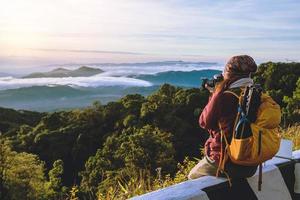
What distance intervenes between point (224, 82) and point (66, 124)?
5836 cm

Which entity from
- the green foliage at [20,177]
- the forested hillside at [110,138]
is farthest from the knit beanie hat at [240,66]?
the green foliage at [20,177]

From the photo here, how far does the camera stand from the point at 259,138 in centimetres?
379

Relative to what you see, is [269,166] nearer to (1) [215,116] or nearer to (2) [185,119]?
(1) [215,116]

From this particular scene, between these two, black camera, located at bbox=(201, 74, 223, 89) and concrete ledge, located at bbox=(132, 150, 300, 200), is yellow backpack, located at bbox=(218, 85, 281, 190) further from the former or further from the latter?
black camera, located at bbox=(201, 74, 223, 89)

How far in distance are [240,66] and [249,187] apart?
917mm

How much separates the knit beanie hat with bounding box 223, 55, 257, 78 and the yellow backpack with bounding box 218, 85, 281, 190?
351 mm

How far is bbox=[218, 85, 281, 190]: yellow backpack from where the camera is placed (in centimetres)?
379

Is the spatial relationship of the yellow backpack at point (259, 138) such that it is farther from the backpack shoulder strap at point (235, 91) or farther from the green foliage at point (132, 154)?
the green foliage at point (132, 154)

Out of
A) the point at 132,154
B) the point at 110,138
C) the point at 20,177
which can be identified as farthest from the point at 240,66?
the point at 110,138

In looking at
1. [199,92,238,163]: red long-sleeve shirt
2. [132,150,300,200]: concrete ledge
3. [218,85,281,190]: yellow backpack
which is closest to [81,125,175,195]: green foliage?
[132,150,300,200]: concrete ledge

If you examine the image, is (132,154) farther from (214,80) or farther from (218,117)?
(218,117)

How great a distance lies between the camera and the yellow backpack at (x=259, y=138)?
12.4 feet

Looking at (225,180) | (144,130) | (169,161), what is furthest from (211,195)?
(144,130)

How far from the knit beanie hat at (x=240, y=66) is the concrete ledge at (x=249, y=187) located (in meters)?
0.77
